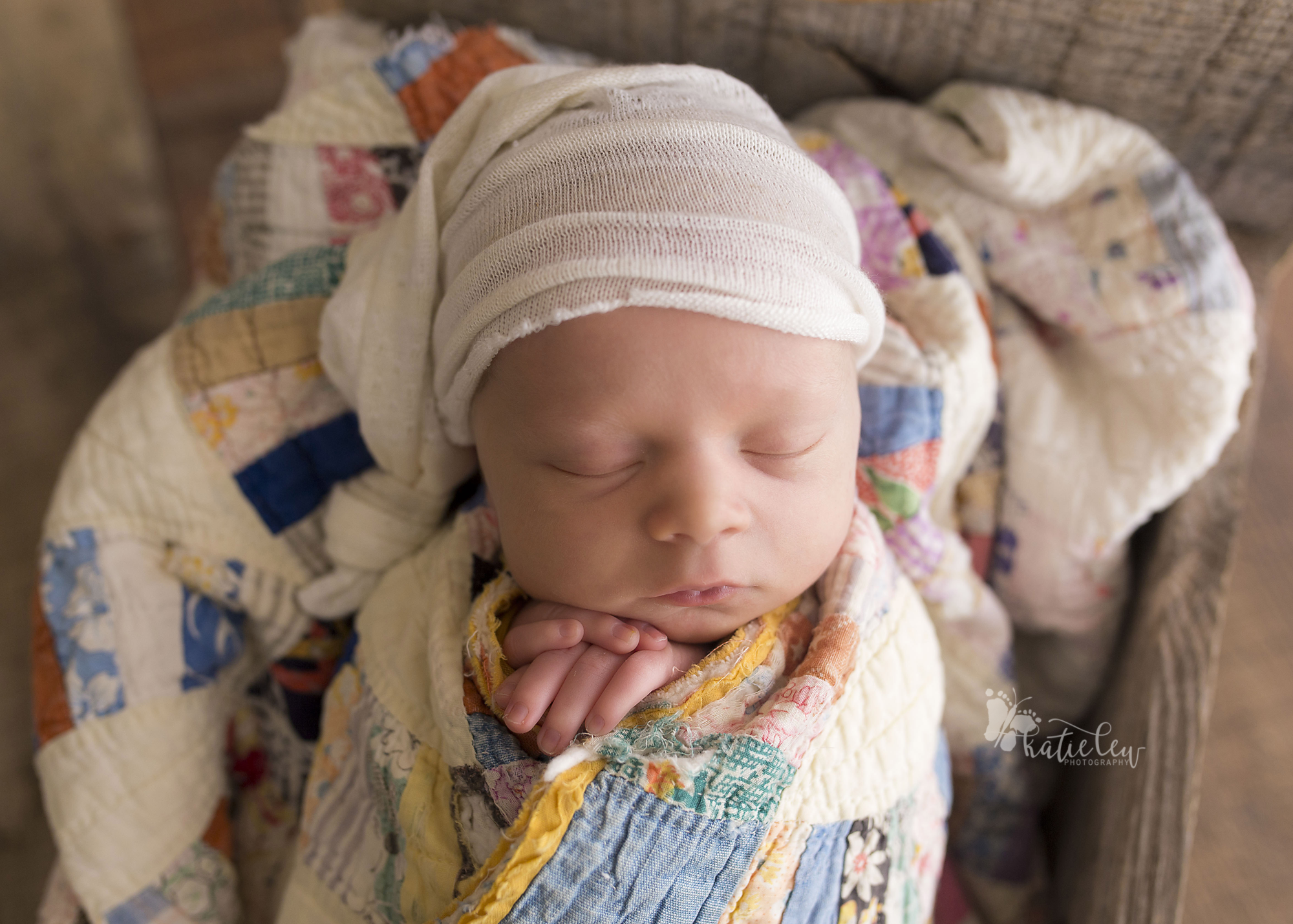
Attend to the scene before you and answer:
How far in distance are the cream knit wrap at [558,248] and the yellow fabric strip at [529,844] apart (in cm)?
32

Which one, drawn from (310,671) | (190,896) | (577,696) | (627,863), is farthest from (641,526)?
(190,896)

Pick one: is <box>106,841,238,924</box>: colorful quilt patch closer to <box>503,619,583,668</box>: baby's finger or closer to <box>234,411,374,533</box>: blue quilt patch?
<box>234,411,374,533</box>: blue quilt patch

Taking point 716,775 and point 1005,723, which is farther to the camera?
point 1005,723

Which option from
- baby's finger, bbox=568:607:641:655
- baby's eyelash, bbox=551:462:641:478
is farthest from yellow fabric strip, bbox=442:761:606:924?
baby's eyelash, bbox=551:462:641:478

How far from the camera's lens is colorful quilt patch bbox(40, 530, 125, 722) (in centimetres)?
86

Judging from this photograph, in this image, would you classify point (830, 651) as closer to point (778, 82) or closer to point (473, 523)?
point (473, 523)

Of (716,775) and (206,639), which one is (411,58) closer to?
(206,639)

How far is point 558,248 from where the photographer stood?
0.66 m

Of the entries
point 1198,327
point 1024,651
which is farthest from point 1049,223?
point 1024,651

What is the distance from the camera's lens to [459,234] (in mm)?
751

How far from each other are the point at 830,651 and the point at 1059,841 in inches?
25.0

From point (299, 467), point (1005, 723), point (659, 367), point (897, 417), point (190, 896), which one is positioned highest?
point (659, 367)

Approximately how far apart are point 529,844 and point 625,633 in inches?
6.5

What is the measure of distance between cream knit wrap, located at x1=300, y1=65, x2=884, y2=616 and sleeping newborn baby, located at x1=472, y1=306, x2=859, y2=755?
0.03 metres
